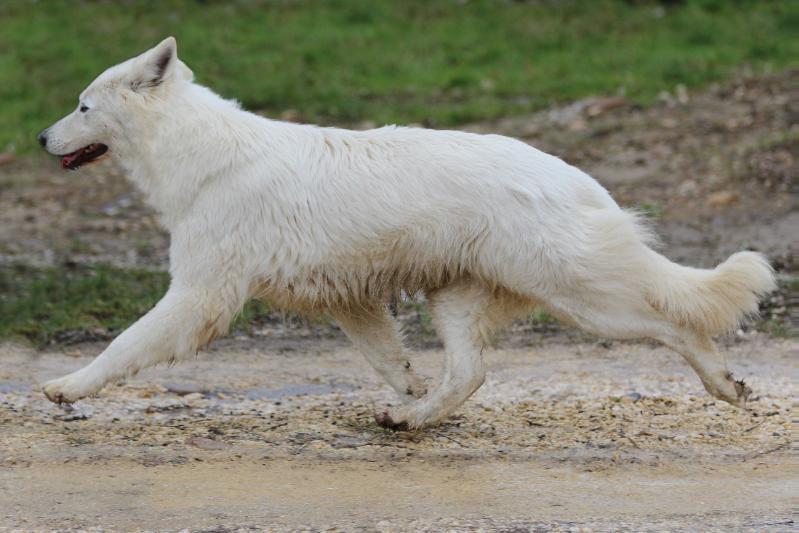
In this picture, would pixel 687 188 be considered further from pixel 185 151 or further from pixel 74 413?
pixel 74 413

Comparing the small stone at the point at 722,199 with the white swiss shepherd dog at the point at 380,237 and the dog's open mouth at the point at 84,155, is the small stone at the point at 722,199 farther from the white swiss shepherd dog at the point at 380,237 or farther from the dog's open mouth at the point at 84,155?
the dog's open mouth at the point at 84,155

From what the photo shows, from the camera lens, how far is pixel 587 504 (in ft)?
18.5

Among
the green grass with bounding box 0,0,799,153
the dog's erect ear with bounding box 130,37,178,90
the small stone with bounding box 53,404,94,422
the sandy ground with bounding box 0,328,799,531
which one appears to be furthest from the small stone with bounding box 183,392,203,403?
the green grass with bounding box 0,0,799,153

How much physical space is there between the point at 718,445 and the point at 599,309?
37.0 inches

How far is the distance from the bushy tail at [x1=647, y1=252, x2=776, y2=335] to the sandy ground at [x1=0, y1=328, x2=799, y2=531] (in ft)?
2.07

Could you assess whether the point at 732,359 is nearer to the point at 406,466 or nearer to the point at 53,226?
the point at 406,466

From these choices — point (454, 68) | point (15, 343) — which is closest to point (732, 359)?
point (15, 343)

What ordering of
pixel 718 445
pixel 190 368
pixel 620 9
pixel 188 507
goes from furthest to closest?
pixel 620 9 → pixel 190 368 → pixel 718 445 → pixel 188 507

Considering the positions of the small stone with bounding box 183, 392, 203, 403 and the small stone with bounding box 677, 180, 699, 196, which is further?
the small stone with bounding box 677, 180, 699, 196

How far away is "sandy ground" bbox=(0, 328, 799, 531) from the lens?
551 cm

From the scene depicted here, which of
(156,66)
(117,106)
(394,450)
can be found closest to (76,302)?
(117,106)

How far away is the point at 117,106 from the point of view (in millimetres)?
6453

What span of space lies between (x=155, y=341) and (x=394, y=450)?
1258 millimetres

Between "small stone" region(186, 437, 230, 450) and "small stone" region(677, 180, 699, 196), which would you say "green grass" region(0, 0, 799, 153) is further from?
"small stone" region(186, 437, 230, 450)
